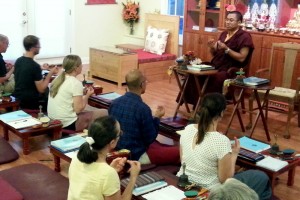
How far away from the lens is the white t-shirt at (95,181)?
6.82 ft

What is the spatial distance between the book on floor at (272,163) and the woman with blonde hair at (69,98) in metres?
1.69

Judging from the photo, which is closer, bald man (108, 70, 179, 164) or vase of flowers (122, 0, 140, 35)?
bald man (108, 70, 179, 164)

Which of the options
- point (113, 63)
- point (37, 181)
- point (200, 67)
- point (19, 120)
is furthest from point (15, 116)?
point (113, 63)

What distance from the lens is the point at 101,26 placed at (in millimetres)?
8383

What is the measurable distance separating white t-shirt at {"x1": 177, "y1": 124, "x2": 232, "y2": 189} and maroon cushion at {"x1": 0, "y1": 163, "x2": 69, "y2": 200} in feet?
3.31

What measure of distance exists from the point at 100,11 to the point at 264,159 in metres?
5.78

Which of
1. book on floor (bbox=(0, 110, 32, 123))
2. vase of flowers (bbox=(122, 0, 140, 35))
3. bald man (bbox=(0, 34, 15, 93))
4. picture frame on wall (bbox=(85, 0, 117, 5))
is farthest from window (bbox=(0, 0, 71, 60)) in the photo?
book on floor (bbox=(0, 110, 32, 123))

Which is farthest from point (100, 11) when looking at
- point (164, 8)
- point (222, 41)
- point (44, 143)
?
point (44, 143)

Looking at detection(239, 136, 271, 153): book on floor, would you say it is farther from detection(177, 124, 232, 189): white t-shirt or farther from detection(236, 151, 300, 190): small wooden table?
detection(177, 124, 232, 189): white t-shirt

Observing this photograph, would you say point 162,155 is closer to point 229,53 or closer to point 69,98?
point 69,98

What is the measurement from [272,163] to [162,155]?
81 centimetres

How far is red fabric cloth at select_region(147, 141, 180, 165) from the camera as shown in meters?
3.26

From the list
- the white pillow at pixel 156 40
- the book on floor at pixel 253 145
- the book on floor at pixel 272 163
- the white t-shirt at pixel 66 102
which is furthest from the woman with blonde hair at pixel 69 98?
the white pillow at pixel 156 40

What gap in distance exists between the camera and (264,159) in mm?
3217
